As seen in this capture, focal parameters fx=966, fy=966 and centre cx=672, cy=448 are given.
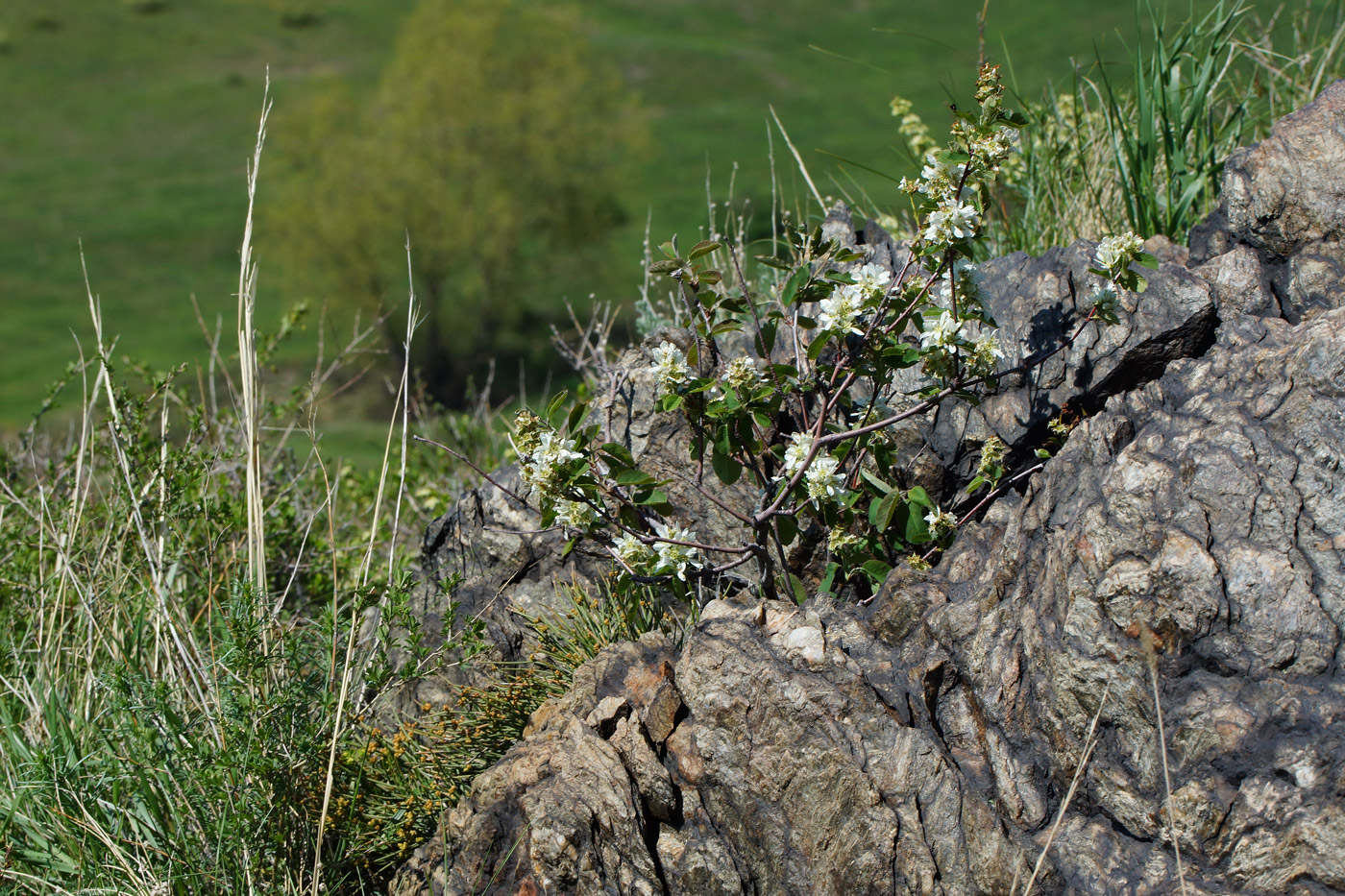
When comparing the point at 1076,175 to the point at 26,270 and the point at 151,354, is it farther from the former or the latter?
the point at 26,270

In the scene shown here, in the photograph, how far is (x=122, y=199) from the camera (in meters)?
38.8

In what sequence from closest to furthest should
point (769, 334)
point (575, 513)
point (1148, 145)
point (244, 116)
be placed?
point (575, 513)
point (769, 334)
point (1148, 145)
point (244, 116)

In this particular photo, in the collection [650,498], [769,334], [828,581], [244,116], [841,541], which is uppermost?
[769,334]

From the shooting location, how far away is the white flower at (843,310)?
2764 mm

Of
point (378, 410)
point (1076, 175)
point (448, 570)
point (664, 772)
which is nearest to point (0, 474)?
point (448, 570)

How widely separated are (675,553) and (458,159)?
3105cm

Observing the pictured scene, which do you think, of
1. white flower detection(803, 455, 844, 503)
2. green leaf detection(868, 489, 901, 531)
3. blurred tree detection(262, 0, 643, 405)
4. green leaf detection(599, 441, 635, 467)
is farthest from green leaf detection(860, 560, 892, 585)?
blurred tree detection(262, 0, 643, 405)

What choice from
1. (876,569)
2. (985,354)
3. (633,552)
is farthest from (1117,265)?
(633,552)

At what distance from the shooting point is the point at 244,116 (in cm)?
4584

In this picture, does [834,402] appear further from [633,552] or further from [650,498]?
[633,552]

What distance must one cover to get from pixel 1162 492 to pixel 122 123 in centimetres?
5210

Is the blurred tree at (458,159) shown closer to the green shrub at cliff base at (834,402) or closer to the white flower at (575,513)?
the green shrub at cliff base at (834,402)

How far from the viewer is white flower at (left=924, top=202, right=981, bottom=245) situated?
271 cm

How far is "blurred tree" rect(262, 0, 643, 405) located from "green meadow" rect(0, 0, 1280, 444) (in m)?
0.93
